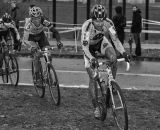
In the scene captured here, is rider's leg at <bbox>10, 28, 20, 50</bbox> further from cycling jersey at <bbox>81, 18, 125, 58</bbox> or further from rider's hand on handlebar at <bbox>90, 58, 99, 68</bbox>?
rider's hand on handlebar at <bbox>90, 58, 99, 68</bbox>

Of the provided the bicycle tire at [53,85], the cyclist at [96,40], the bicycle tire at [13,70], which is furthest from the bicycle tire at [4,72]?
the cyclist at [96,40]

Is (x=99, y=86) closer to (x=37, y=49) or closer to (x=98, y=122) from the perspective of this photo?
(x=98, y=122)

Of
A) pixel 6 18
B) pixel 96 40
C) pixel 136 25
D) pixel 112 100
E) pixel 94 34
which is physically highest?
pixel 6 18

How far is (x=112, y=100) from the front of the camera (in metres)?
7.32

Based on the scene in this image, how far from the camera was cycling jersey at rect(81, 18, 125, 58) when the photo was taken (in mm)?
7891

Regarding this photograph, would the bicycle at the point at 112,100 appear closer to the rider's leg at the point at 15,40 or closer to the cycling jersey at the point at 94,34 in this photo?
the cycling jersey at the point at 94,34

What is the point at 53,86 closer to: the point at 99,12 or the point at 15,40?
the point at 99,12

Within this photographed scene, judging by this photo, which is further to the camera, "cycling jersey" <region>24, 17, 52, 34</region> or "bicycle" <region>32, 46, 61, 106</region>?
"cycling jersey" <region>24, 17, 52, 34</region>

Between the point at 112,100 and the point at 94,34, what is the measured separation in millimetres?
1429

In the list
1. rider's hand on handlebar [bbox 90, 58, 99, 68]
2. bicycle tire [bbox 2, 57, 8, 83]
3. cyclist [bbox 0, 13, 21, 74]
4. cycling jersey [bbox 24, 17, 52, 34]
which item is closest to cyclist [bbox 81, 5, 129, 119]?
rider's hand on handlebar [bbox 90, 58, 99, 68]

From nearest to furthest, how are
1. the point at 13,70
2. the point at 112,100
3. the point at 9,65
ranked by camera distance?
1. the point at 112,100
2. the point at 13,70
3. the point at 9,65

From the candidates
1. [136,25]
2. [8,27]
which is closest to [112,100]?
[8,27]

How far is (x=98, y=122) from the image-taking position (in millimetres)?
8016

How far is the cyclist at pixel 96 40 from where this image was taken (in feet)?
26.0
